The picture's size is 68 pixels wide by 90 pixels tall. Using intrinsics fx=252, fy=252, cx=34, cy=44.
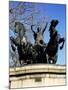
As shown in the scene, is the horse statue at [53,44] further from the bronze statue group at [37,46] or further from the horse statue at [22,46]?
the horse statue at [22,46]

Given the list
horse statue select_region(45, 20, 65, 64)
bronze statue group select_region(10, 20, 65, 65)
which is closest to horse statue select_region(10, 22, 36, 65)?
bronze statue group select_region(10, 20, 65, 65)

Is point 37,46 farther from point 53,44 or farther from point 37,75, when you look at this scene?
point 37,75

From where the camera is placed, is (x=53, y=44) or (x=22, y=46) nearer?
(x=22, y=46)

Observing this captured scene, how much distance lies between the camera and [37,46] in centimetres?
246

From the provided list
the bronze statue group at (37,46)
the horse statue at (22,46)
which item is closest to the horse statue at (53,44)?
the bronze statue group at (37,46)

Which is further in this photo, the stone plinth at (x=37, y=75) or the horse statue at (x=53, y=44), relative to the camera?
the horse statue at (x=53, y=44)

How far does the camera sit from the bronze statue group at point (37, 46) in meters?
2.41

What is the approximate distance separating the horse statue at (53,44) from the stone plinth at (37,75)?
7cm

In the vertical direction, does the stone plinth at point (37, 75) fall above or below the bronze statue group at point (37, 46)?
below

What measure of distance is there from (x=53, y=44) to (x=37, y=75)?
1.15 ft

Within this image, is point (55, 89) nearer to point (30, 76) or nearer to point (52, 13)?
point (30, 76)

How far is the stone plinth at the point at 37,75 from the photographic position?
2387 mm

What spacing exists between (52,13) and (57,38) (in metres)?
0.26

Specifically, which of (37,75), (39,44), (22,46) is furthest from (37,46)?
(37,75)
